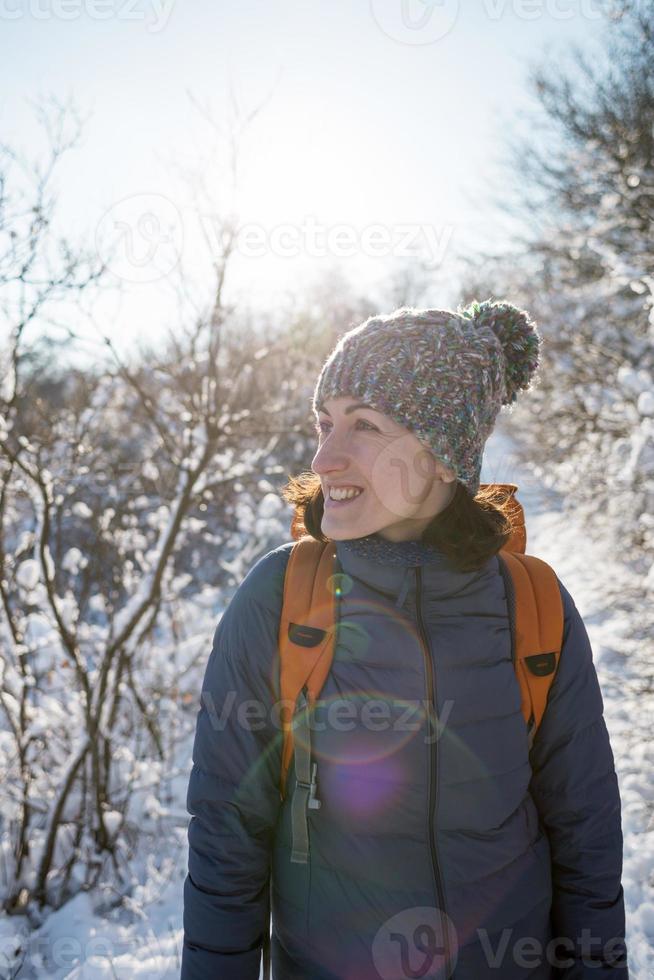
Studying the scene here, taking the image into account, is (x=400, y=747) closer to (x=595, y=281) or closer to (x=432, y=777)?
(x=432, y=777)

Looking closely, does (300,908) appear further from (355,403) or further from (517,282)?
(517,282)

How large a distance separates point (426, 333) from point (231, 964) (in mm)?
1409

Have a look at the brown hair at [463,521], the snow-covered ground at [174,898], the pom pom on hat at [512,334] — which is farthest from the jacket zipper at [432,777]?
the snow-covered ground at [174,898]

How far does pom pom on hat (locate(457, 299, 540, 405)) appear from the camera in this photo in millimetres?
1578

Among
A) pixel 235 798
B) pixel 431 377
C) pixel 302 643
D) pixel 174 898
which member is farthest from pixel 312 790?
pixel 174 898

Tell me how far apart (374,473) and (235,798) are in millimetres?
734

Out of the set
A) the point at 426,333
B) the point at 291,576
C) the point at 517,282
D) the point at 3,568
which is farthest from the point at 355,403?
the point at 517,282

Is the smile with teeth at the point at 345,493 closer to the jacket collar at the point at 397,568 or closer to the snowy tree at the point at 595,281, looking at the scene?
the jacket collar at the point at 397,568

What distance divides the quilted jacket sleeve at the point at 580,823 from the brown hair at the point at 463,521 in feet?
0.91

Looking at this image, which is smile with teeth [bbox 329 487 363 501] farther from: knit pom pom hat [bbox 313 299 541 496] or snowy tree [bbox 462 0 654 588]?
snowy tree [bbox 462 0 654 588]

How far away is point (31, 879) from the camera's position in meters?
3.99

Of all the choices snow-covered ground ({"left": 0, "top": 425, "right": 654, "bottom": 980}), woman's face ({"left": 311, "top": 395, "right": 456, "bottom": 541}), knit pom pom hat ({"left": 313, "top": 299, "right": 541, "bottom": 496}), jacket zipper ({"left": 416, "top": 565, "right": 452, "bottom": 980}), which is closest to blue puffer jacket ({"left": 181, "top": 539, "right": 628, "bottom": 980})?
jacket zipper ({"left": 416, "top": 565, "right": 452, "bottom": 980})

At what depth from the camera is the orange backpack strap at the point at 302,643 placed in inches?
49.3

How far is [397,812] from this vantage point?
1242mm
